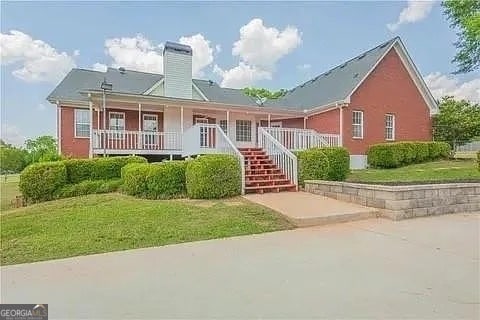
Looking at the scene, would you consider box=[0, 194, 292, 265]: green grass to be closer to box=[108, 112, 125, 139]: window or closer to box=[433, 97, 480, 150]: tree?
box=[108, 112, 125, 139]: window

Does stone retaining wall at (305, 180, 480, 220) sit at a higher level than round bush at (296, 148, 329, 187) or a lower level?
lower

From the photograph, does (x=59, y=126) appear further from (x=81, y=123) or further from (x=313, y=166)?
(x=313, y=166)

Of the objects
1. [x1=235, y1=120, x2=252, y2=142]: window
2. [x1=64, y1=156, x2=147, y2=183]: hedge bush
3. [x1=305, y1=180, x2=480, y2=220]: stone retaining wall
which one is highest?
[x1=235, y1=120, x2=252, y2=142]: window

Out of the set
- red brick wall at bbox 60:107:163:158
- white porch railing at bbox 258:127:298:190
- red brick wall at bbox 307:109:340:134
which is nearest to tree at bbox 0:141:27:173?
red brick wall at bbox 60:107:163:158

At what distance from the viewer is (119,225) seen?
6.65 metres

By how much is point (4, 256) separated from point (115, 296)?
2.57 meters

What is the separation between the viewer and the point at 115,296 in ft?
11.2

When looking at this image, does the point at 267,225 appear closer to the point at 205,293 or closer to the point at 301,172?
the point at 205,293

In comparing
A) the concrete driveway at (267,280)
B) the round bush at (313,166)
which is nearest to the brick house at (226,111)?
the round bush at (313,166)

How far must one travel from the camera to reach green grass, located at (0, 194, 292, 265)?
538cm

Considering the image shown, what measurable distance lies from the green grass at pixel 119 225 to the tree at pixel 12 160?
52.3ft

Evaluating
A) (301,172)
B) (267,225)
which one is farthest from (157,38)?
(267,225)
